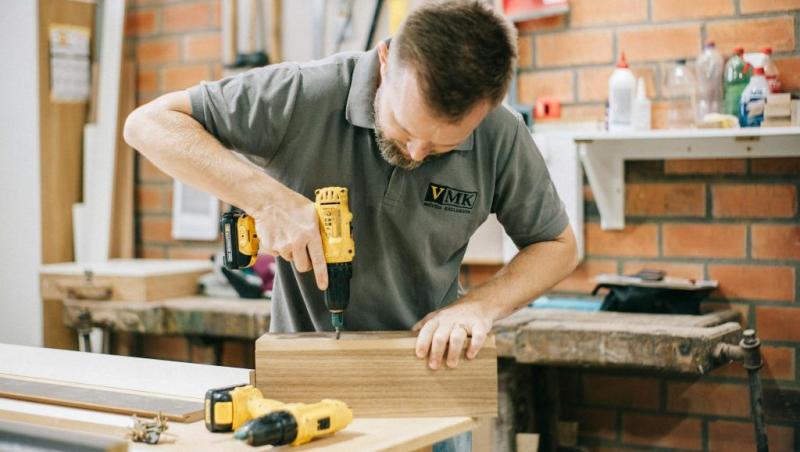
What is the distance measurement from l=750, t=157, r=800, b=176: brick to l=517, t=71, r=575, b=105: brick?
0.61 metres

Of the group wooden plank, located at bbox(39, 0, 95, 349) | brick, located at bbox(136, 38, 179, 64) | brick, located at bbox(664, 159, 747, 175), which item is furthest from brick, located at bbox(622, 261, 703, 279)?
wooden plank, located at bbox(39, 0, 95, 349)

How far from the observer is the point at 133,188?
411cm

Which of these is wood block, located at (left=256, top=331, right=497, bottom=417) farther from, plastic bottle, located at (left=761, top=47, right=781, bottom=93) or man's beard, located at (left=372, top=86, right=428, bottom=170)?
plastic bottle, located at (left=761, top=47, right=781, bottom=93)

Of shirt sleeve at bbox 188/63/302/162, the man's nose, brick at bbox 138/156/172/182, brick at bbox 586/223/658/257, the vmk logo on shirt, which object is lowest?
brick at bbox 586/223/658/257

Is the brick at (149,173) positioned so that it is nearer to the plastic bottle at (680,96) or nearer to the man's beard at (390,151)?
the plastic bottle at (680,96)

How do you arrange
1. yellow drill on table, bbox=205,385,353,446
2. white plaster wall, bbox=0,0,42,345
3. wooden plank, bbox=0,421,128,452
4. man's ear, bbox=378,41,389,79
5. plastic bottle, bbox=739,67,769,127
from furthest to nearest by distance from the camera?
1. white plaster wall, bbox=0,0,42,345
2. plastic bottle, bbox=739,67,769,127
3. man's ear, bbox=378,41,389,79
4. yellow drill on table, bbox=205,385,353,446
5. wooden plank, bbox=0,421,128,452

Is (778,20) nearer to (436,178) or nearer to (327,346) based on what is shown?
(436,178)

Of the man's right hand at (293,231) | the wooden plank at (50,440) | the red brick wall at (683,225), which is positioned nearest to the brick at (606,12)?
the red brick wall at (683,225)

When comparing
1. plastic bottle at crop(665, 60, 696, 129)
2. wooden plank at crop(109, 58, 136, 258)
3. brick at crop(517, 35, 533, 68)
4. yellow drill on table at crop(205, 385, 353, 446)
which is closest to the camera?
yellow drill on table at crop(205, 385, 353, 446)

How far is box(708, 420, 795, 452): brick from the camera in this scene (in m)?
2.92

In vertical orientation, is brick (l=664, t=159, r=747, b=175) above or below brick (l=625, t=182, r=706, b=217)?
above

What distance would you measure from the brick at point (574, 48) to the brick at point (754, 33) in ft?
1.06

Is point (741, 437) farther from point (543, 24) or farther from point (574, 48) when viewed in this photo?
point (543, 24)

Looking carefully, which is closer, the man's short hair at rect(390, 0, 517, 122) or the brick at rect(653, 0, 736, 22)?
the man's short hair at rect(390, 0, 517, 122)
